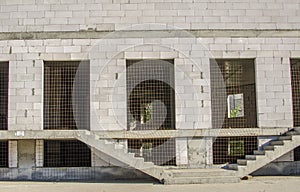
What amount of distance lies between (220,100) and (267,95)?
1.69 m

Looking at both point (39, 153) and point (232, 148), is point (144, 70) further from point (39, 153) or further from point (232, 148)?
point (39, 153)

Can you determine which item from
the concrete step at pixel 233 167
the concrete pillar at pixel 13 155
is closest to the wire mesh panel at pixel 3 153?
the concrete pillar at pixel 13 155

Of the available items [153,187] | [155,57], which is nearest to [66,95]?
[155,57]

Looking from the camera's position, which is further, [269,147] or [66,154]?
[66,154]

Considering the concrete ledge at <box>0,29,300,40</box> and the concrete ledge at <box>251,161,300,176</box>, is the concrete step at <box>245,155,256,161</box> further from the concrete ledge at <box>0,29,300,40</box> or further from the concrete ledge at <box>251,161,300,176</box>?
the concrete ledge at <box>0,29,300,40</box>

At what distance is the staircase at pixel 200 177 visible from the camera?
11.7 metres

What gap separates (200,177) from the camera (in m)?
11.7

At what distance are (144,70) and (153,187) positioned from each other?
4.24 meters

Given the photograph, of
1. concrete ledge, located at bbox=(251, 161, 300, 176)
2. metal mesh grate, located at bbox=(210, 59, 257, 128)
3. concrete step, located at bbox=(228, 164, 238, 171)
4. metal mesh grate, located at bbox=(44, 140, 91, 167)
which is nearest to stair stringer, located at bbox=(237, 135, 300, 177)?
concrete step, located at bbox=(228, 164, 238, 171)

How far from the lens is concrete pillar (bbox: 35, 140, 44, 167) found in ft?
42.8

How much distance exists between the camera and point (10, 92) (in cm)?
1303

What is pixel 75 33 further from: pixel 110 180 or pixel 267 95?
pixel 267 95

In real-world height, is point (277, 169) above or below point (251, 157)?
below

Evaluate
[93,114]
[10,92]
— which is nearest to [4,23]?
[10,92]
